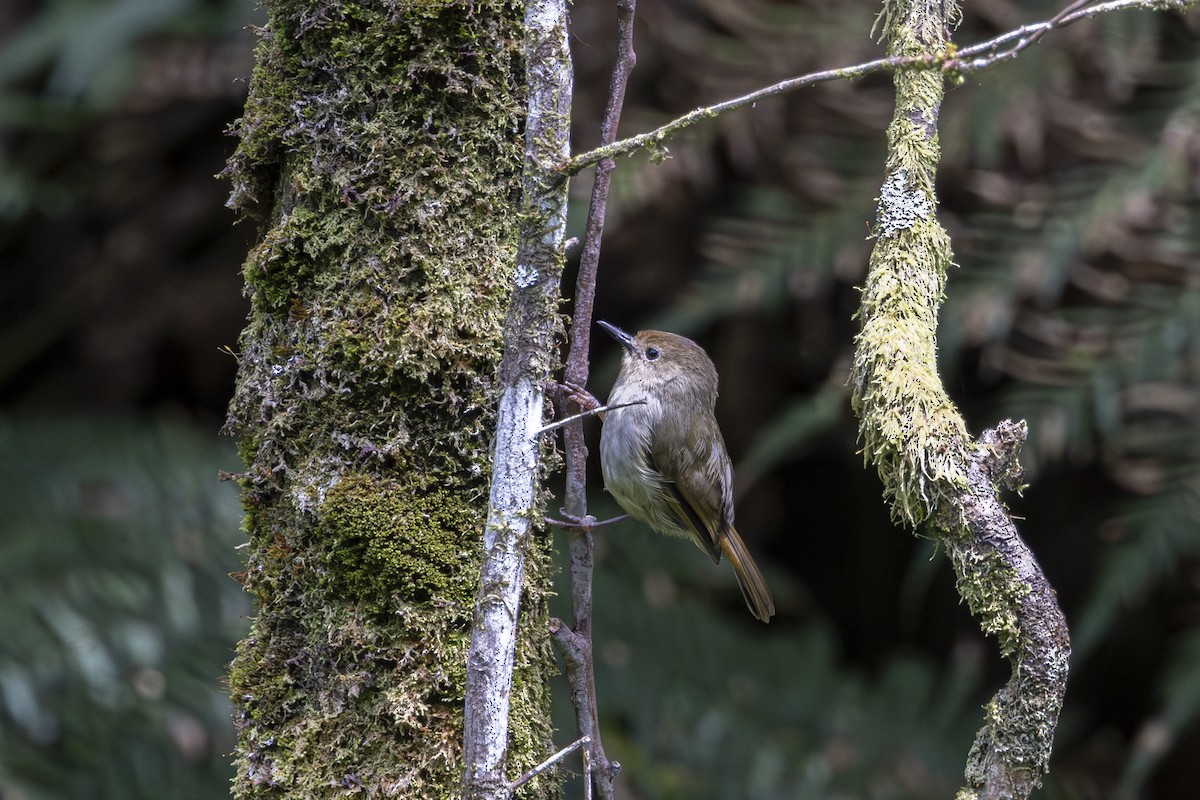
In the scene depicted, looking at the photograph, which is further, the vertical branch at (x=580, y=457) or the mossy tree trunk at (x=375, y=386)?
the vertical branch at (x=580, y=457)

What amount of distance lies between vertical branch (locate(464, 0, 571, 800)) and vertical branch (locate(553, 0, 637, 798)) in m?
0.21

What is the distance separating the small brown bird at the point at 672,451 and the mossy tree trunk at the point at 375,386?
143 centimetres

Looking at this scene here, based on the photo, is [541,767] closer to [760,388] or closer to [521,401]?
[521,401]

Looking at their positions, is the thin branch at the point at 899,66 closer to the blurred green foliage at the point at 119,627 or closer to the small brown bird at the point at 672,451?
the small brown bird at the point at 672,451

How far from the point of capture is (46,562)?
138 inches

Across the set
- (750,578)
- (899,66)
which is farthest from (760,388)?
(899,66)

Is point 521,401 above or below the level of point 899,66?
below

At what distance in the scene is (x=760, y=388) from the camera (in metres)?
4.68

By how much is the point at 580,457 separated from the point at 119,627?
1.99 meters

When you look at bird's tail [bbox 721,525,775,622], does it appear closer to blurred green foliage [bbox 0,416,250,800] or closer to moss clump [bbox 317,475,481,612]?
blurred green foliage [bbox 0,416,250,800]

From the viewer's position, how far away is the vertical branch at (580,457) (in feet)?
6.01

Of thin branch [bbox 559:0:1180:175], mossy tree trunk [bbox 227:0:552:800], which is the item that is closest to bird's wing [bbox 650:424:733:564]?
mossy tree trunk [bbox 227:0:552:800]

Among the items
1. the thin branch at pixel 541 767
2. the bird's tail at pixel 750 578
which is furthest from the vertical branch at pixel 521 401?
the bird's tail at pixel 750 578

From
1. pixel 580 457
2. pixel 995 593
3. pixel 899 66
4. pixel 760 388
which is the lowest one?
pixel 995 593
